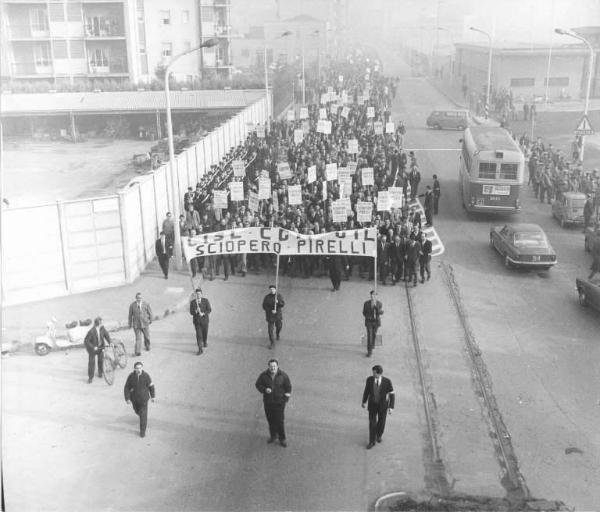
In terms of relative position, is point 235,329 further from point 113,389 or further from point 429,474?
point 429,474

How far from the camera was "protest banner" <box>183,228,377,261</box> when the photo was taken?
17.5 meters

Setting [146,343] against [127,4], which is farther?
[127,4]

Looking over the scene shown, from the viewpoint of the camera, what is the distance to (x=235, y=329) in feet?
54.3

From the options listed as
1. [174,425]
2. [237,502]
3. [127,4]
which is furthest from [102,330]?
[127,4]

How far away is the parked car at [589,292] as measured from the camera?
55.6ft

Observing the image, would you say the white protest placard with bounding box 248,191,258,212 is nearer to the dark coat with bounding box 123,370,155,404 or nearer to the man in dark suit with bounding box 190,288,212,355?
the man in dark suit with bounding box 190,288,212,355

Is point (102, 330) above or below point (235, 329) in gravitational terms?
above

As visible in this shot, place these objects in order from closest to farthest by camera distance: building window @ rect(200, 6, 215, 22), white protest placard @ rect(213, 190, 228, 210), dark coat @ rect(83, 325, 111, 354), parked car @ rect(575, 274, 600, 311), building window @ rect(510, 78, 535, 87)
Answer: dark coat @ rect(83, 325, 111, 354)
parked car @ rect(575, 274, 600, 311)
white protest placard @ rect(213, 190, 228, 210)
building window @ rect(510, 78, 535, 87)
building window @ rect(200, 6, 215, 22)

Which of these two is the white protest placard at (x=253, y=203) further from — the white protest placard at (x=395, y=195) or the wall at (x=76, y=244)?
the white protest placard at (x=395, y=195)

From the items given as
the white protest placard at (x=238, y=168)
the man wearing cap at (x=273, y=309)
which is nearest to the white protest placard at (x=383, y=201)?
the white protest placard at (x=238, y=168)

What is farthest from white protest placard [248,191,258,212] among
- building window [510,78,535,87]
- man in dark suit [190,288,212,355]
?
building window [510,78,535,87]

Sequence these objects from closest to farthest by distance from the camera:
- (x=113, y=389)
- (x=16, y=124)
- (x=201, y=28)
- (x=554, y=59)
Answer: (x=113, y=389) → (x=16, y=124) → (x=554, y=59) → (x=201, y=28)

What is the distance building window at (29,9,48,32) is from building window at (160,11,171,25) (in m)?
11.0

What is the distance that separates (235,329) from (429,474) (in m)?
7.02
